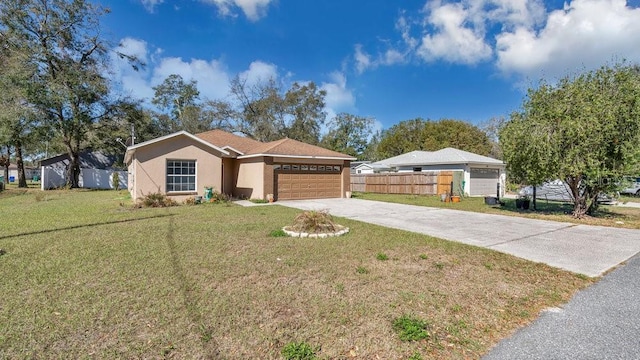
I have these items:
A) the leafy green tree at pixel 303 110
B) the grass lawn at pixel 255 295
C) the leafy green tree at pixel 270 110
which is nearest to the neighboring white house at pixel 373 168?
the leafy green tree at pixel 303 110

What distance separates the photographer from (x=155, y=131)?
3050 centimetres

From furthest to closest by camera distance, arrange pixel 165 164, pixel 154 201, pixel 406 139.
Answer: pixel 406 139 < pixel 165 164 < pixel 154 201

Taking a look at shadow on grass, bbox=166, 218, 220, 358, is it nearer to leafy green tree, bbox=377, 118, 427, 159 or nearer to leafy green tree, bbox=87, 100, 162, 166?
leafy green tree, bbox=87, 100, 162, 166

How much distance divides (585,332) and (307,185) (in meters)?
15.0

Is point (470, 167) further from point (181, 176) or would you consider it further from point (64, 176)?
point (64, 176)

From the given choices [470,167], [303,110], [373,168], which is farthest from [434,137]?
[470,167]

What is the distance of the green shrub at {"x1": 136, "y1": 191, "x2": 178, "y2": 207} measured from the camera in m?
13.0

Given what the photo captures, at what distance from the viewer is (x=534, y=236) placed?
8.11 m

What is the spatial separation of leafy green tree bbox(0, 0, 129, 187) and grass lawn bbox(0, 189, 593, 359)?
19.8 metres

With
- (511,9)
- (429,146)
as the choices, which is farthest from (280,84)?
(511,9)

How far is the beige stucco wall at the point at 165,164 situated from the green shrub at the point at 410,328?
13.5 meters

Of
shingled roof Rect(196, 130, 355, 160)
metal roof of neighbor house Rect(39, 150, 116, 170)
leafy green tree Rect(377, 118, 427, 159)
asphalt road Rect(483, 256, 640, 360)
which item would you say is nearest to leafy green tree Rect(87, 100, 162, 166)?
metal roof of neighbor house Rect(39, 150, 116, 170)

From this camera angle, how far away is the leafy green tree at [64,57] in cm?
2152

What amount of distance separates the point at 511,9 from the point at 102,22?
1116 inches
